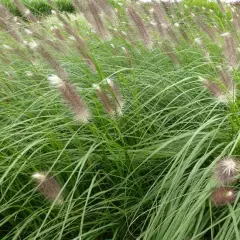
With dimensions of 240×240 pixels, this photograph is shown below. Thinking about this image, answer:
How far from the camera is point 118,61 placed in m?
3.02

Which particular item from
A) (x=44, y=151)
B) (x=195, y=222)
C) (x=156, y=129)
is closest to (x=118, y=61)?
(x=156, y=129)

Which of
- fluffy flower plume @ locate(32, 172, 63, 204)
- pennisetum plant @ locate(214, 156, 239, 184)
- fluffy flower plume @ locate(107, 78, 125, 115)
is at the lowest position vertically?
pennisetum plant @ locate(214, 156, 239, 184)

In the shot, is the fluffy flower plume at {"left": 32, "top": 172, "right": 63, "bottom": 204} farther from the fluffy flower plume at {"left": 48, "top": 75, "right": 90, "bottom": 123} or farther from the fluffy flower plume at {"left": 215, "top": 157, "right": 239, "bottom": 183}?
the fluffy flower plume at {"left": 215, "top": 157, "right": 239, "bottom": 183}

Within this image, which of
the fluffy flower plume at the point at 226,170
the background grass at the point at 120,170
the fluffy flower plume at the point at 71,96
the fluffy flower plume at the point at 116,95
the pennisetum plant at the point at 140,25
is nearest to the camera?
the fluffy flower plume at the point at 226,170

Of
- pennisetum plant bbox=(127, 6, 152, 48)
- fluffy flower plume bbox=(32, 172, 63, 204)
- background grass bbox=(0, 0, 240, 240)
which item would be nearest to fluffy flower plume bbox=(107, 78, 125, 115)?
background grass bbox=(0, 0, 240, 240)

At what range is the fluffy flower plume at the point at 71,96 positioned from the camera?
62.7 inches

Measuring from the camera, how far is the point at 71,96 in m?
1.62

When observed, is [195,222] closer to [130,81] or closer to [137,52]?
[130,81]

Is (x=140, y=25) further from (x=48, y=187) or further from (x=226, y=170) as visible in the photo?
(x=226, y=170)

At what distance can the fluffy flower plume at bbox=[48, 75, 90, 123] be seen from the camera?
1.59 m

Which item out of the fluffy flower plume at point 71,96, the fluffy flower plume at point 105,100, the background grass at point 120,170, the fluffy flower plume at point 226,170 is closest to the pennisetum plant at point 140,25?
the background grass at point 120,170

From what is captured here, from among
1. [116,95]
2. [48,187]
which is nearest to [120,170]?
[116,95]

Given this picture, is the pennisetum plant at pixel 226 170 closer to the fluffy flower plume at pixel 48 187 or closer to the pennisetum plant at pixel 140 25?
the fluffy flower plume at pixel 48 187

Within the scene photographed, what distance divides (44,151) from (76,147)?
0.15m
